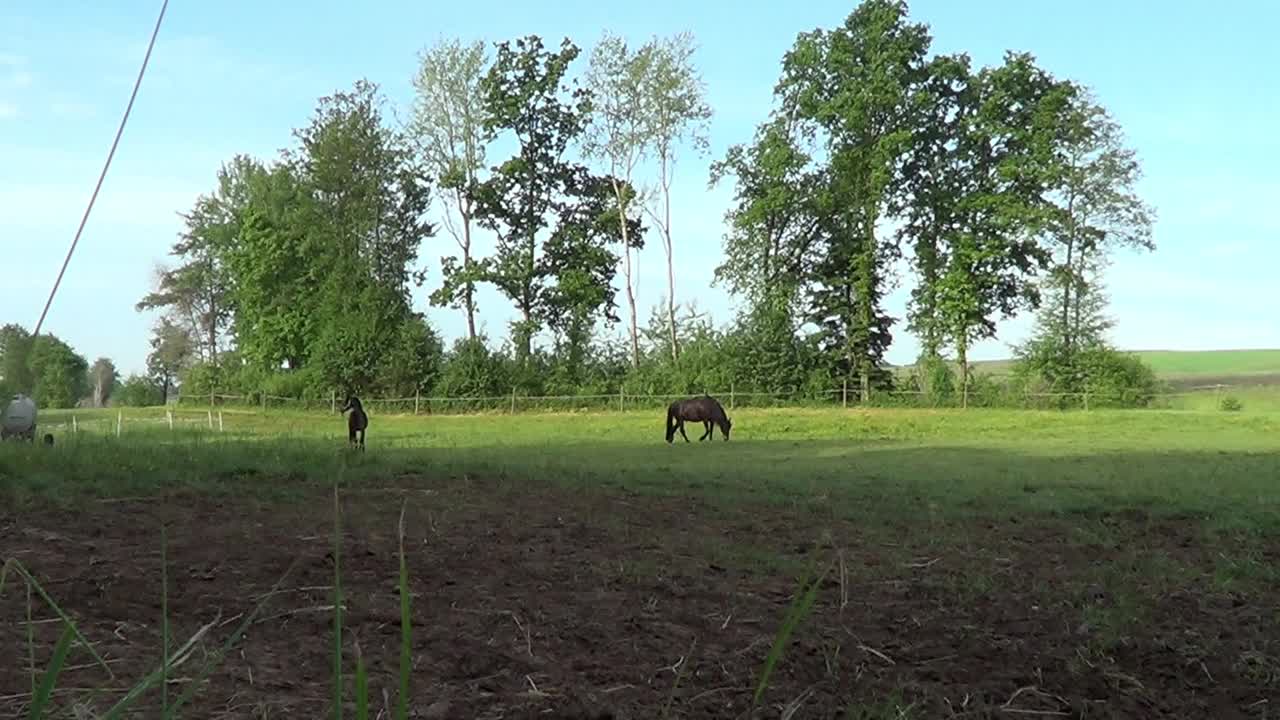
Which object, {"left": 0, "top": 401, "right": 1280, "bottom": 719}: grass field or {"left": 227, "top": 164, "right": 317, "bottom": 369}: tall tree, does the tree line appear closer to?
{"left": 227, "top": 164, "right": 317, "bottom": 369}: tall tree

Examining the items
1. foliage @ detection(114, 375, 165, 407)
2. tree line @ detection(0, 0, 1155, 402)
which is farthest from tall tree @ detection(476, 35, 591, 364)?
foliage @ detection(114, 375, 165, 407)

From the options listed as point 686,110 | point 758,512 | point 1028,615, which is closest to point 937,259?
point 686,110

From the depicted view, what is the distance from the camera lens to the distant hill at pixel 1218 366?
56250 mm

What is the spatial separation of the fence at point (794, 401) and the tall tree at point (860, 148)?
8.40 feet

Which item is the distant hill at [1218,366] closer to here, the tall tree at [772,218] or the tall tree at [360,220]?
the tall tree at [772,218]

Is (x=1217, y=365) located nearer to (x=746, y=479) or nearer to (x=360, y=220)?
(x=360, y=220)

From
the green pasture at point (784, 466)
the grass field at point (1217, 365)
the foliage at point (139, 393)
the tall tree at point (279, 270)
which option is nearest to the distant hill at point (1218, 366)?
the grass field at point (1217, 365)

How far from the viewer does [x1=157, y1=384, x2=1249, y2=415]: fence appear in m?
37.0

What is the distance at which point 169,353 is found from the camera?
6131 cm

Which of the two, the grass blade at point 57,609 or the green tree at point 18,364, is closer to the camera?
the grass blade at point 57,609

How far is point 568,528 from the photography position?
721 cm

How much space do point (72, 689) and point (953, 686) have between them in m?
3.15

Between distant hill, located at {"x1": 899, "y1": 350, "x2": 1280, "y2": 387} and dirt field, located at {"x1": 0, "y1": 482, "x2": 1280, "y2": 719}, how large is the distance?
5120cm

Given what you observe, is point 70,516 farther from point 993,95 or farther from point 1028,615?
point 993,95
